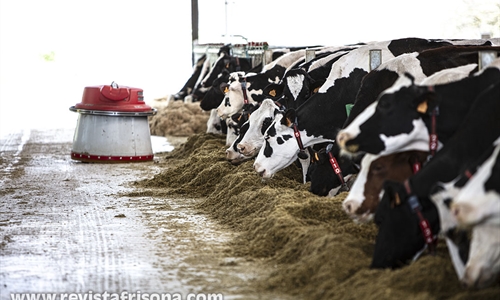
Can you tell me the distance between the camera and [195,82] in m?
15.5

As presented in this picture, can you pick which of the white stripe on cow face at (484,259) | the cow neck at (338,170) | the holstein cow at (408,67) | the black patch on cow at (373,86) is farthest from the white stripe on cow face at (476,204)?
the cow neck at (338,170)

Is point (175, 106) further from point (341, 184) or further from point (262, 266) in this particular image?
point (262, 266)

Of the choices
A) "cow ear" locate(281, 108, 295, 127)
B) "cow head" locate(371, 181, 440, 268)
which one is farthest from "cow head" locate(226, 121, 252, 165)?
"cow head" locate(371, 181, 440, 268)

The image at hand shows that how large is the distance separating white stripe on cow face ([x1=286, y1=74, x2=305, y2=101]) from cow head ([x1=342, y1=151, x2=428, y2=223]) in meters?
2.82

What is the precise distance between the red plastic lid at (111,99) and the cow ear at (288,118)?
3734 mm

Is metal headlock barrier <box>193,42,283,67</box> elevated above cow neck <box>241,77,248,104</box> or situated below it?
above

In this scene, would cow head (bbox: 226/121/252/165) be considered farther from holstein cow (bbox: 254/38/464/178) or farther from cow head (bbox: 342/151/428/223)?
cow head (bbox: 342/151/428/223)

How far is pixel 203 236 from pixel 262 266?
1.02 m

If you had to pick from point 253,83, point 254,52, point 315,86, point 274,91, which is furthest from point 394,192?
point 254,52

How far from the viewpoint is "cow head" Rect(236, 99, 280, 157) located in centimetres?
711

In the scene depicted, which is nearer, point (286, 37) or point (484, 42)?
point (484, 42)

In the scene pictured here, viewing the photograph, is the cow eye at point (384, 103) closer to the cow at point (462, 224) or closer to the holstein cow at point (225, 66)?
the cow at point (462, 224)

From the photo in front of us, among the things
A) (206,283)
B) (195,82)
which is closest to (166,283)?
(206,283)

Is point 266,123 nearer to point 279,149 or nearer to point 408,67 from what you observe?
point 279,149
